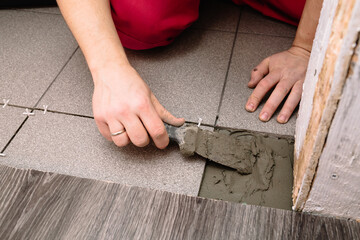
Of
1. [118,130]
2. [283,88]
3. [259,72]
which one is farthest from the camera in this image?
[259,72]

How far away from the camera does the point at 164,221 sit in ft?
3.07

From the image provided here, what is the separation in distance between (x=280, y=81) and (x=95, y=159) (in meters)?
0.78

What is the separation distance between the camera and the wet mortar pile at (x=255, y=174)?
1045 mm

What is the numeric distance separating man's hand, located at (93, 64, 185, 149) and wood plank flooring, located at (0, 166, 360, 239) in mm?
172

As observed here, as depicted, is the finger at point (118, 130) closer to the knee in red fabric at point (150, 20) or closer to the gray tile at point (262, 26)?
the knee in red fabric at point (150, 20)

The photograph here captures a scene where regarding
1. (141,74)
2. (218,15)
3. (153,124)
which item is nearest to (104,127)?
(153,124)

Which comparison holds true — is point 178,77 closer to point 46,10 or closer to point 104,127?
point 104,127

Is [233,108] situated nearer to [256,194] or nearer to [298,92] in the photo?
[298,92]

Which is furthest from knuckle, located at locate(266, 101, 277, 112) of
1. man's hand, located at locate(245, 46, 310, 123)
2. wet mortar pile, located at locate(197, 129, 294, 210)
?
wet mortar pile, located at locate(197, 129, 294, 210)

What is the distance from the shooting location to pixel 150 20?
1468mm

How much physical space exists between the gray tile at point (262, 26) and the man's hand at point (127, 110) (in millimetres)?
858

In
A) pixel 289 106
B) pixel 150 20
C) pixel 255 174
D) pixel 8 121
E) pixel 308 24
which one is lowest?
pixel 8 121

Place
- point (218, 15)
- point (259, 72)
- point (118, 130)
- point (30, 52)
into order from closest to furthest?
point (118, 130)
point (259, 72)
point (30, 52)
point (218, 15)

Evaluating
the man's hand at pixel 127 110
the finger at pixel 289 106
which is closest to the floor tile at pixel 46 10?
the man's hand at pixel 127 110
